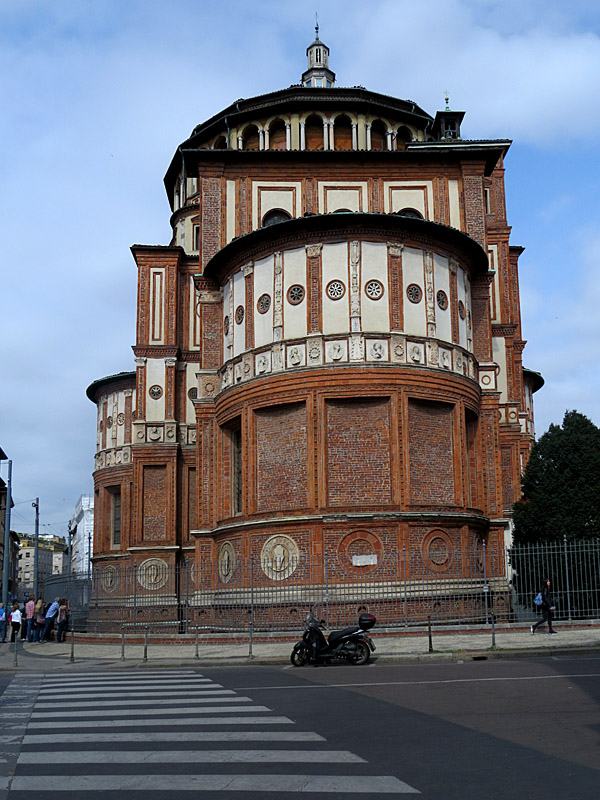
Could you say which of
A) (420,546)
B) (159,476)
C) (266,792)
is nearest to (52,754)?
(266,792)

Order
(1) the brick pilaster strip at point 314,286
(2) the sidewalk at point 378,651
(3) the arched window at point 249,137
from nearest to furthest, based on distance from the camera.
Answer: (2) the sidewalk at point 378,651, (1) the brick pilaster strip at point 314,286, (3) the arched window at point 249,137

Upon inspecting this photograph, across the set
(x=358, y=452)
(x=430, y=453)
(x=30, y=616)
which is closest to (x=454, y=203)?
(x=430, y=453)

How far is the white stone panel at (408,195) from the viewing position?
33.8 meters

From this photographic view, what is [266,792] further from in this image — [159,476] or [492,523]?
[159,476]

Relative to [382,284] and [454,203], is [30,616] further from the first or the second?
[454,203]

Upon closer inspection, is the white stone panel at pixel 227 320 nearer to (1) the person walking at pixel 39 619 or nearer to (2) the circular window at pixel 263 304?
(2) the circular window at pixel 263 304

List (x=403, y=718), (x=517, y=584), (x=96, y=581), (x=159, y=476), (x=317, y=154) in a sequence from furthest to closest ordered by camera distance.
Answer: (x=159, y=476)
(x=317, y=154)
(x=96, y=581)
(x=517, y=584)
(x=403, y=718)

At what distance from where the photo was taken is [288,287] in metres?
28.9

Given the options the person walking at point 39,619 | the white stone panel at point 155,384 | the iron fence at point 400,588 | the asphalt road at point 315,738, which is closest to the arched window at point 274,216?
the white stone panel at point 155,384

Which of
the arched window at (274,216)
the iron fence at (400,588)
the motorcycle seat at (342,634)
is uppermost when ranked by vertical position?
the arched window at (274,216)

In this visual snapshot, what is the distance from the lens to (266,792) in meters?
7.32

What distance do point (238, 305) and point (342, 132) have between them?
14.6m

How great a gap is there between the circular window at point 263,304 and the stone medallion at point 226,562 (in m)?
7.70

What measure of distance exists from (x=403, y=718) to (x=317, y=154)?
26225 mm
